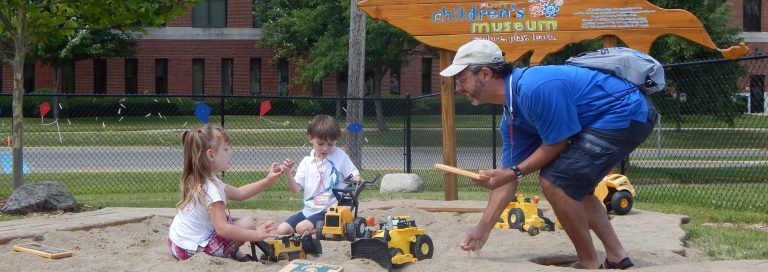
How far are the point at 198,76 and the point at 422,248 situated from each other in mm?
32960

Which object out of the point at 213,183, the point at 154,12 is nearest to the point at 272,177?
the point at 213,183

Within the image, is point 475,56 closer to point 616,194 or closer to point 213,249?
point 213,249

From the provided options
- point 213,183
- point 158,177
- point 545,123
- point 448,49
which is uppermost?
point 448,49

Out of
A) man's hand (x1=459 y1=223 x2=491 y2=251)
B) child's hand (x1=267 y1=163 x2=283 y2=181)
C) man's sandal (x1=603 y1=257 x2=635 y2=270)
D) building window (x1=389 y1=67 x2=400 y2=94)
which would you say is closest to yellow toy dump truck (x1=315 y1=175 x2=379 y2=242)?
child's hand (x1=267 y1=163 x2=283 y2=181)

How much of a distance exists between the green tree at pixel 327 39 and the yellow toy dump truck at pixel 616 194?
18818mm

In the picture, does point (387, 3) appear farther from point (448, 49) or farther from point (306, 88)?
point (306, 88)

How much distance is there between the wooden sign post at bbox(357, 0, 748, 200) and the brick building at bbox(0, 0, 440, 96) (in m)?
27.0

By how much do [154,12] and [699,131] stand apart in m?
6.77

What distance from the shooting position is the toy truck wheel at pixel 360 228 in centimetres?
622

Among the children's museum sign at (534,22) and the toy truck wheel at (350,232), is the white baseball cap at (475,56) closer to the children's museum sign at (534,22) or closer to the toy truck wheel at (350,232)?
the toy truck wheel at (350,232)

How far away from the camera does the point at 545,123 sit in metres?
4.80

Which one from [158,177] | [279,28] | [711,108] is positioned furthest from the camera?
[279,28]

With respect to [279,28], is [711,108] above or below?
below

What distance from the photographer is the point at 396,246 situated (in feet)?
17.9
